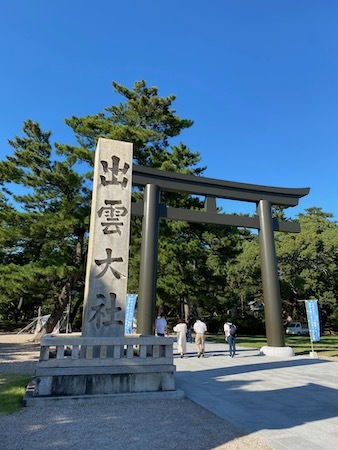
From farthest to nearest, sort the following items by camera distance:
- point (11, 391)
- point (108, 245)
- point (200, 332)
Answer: point (200, 332)
point (108, 245)
point (11, 391)

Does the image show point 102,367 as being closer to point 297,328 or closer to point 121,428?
point 121,428

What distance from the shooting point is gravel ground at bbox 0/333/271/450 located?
12.1ft

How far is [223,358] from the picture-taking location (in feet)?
37.3

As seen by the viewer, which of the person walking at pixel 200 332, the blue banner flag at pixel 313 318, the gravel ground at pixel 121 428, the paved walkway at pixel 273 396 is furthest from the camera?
the blue banner flag at pixel 313 318

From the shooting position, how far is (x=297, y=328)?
31.9 metres

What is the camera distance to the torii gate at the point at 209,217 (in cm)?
1138

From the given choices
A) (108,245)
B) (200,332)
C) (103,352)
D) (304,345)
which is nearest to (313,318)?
(200,332)

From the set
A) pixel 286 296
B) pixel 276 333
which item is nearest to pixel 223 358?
pixel 276 333

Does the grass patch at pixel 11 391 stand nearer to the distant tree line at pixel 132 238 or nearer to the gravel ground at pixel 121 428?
the gravel ground at pixel 121 428

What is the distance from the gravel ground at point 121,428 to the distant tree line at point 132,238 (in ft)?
30.5

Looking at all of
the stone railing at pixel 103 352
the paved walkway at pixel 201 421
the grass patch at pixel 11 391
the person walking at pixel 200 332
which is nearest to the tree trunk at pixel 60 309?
the person walking at pixel 200 332

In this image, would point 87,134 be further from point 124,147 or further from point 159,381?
point 159,381

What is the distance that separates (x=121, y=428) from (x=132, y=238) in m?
13.3

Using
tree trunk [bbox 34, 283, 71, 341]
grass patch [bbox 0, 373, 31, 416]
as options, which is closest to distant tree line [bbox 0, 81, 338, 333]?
tree trunk [bbox 34, 283, 71, 341]
